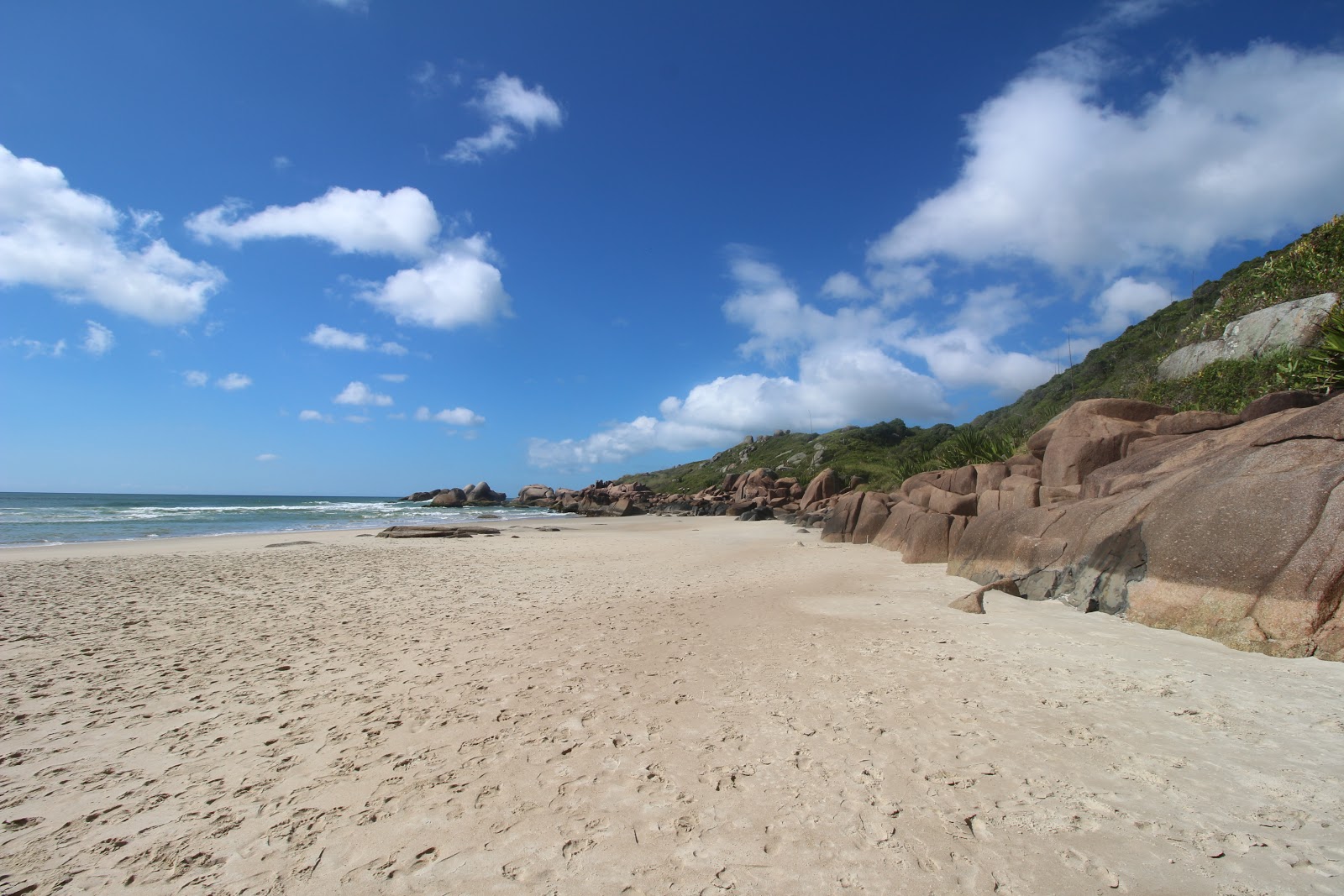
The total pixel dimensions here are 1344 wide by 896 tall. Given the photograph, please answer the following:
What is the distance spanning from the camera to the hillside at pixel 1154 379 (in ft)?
62.1

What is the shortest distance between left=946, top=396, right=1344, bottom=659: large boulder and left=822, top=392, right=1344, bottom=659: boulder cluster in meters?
0.01

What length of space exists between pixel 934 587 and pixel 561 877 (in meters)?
9.84

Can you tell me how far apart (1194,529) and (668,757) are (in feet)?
23.5

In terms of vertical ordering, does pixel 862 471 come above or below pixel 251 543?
above

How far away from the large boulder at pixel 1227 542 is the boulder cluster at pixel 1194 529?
0.01 m

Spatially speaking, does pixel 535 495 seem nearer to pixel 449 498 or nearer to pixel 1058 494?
pixel 449 498

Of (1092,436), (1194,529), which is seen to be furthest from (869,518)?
(1194,529)

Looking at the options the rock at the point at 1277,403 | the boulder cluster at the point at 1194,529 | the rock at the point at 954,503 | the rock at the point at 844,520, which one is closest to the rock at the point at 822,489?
the rock at the point at 844,520

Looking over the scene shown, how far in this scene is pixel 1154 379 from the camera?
25.6 meters

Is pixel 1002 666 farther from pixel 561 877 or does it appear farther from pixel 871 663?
pixel 561 877

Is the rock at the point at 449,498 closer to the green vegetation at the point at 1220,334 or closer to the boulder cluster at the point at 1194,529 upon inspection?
the green vegetation at the point at 1220,334

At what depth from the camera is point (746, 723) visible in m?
5.18

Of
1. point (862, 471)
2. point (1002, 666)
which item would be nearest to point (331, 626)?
point (1002, 666)

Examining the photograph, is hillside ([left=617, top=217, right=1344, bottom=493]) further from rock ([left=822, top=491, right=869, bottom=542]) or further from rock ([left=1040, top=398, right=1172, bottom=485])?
rock ([left=822, top=491, right=869, bottom=542])
